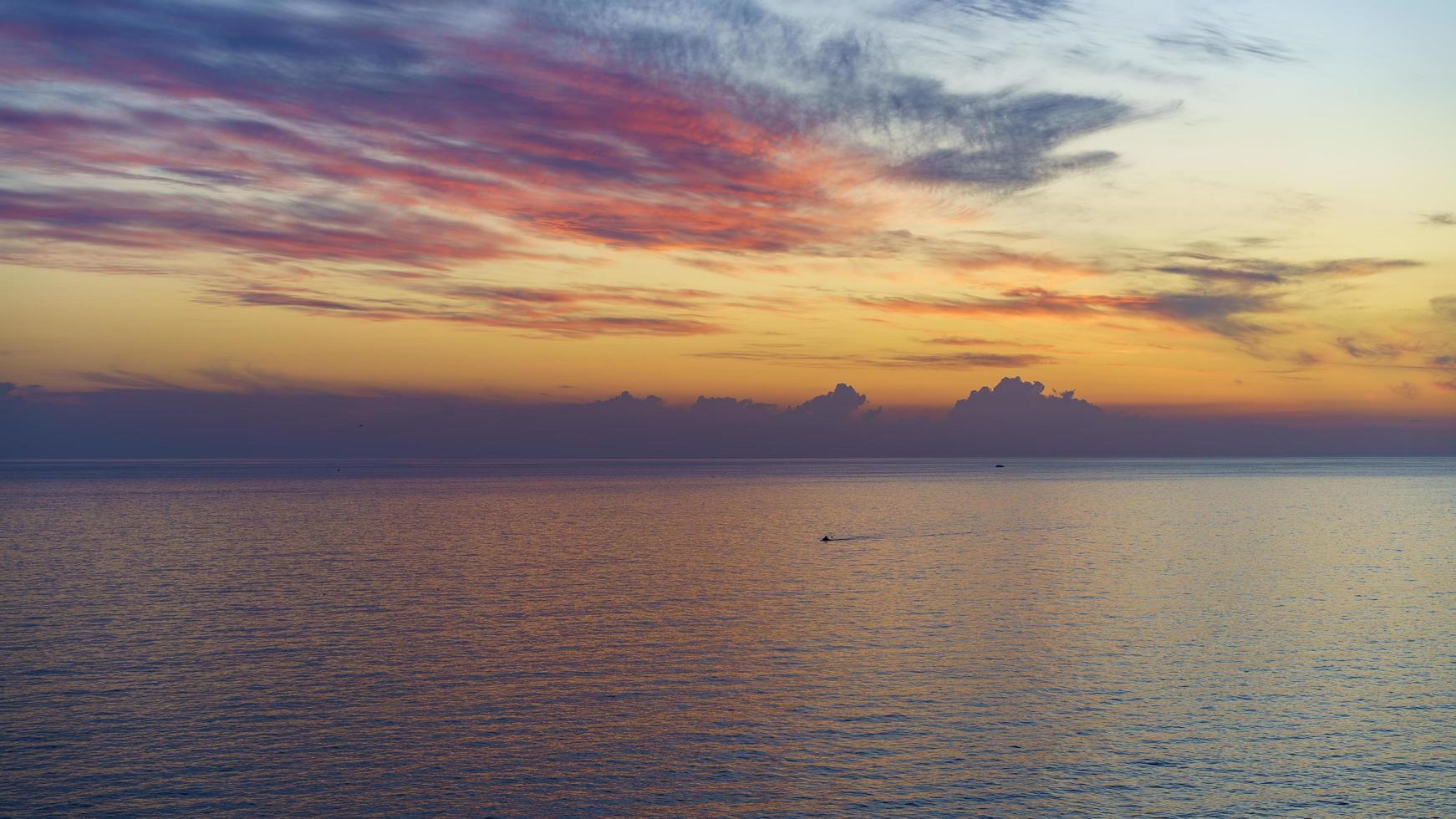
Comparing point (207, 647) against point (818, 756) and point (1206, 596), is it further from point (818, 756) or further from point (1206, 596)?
point (1206, 596)

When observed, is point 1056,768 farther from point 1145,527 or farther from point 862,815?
point 1145,527

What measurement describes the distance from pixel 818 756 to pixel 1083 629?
30.7 meters

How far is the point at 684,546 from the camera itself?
113688 millimetres

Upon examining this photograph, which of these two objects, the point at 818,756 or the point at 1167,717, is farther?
the point at 1167,717

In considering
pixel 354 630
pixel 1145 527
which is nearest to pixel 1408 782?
pixel 354 630

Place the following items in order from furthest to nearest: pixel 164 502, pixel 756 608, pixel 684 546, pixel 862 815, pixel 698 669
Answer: pixel 164 502 < pixel 684 546 < pixel 756 608 < pixel 698 669 < pixel 862 815

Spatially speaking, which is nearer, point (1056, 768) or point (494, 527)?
point (1056, 768)

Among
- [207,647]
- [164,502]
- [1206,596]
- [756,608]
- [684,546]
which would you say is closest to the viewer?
[207,647]

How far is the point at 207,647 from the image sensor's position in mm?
55219

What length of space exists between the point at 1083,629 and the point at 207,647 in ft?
163

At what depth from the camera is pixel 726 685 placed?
157ft

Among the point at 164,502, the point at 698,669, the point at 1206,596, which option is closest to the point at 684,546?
the point at 1206,596

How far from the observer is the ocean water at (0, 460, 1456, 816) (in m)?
34.6

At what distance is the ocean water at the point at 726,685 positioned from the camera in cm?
3456
